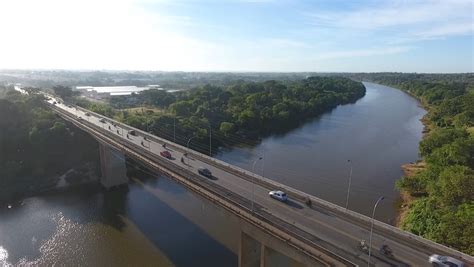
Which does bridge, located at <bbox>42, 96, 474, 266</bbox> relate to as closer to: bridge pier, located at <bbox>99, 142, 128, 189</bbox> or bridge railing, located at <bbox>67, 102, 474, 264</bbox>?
bridge railing, located at <bbox>67, 102, 474, 264</bbox>

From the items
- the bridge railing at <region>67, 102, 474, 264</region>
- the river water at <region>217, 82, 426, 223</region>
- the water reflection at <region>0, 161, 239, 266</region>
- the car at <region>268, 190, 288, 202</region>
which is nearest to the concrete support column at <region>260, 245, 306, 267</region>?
the car at <region>268, 190, 288, 202</region>

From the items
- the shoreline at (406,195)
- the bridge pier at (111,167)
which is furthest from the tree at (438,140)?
the bridge pier at (111,167)

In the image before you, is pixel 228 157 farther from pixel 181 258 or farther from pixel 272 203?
pixel 272 203

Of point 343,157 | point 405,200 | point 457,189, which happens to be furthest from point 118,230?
point 343,157

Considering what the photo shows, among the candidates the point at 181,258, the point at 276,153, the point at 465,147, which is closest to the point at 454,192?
the point at 465,147

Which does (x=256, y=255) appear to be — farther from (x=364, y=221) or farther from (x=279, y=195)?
(x=364, y=221)
